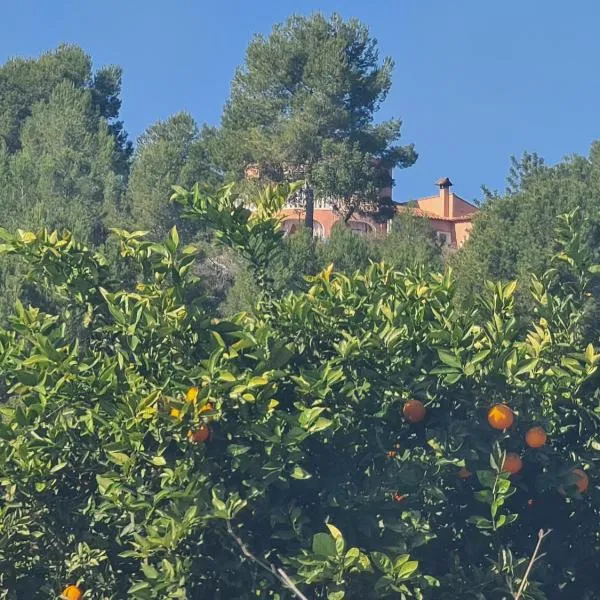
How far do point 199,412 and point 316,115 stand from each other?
26192 mm

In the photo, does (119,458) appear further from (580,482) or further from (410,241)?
(410,241)

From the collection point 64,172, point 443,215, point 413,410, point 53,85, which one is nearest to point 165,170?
point 64,172

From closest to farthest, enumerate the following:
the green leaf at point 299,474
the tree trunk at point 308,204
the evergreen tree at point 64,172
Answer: the green leaf at point 299,474 < the evergreen tree at point 64,172 < the tree trunk at point 308,204

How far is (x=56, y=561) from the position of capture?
5.44 metres

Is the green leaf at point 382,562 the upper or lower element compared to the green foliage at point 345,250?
lower

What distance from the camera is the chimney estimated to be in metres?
46.1

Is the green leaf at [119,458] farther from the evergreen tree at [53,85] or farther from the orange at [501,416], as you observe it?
the evergreen tree at [53,85]

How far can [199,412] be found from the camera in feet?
16.4

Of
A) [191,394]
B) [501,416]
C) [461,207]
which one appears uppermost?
[461,207]

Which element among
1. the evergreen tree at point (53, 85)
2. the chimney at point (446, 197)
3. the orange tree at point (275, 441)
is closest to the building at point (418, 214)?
the chimney at point (446, 197)

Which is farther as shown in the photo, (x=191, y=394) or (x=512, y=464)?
(x=512, y=464)

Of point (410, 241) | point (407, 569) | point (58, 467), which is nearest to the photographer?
point (407, 569)

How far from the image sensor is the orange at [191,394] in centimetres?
499

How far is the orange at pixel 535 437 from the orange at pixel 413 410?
0.50 metres
